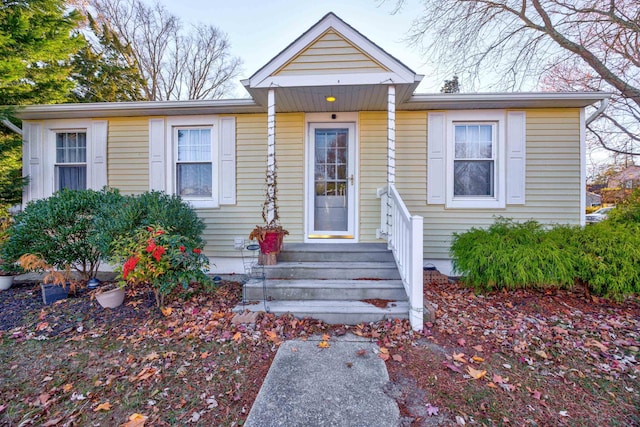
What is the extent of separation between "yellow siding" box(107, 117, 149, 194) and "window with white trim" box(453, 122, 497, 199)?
573cm

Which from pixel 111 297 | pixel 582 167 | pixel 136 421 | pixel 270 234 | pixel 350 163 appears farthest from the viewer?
pixel 350 163

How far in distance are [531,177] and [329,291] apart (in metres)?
4.17

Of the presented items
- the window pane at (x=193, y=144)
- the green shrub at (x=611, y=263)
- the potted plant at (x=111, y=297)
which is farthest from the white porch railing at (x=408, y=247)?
the potted plant at (x=111, y=297)

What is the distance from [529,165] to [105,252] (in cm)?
678

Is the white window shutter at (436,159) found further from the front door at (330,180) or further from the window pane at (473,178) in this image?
the front door at (330,180)

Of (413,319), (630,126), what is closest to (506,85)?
(630,126)

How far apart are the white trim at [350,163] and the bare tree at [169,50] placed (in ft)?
42.0

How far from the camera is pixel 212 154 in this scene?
201 inches

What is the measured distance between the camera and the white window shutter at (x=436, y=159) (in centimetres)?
488

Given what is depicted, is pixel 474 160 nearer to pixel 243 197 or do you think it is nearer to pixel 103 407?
pixel 243 197

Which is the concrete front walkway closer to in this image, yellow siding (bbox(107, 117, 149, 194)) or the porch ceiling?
the porch ceiling

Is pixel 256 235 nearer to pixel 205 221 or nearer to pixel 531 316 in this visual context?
pixel 205 221

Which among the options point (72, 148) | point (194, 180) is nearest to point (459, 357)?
point (194, 180)

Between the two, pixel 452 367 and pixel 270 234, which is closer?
pixel 452 367
